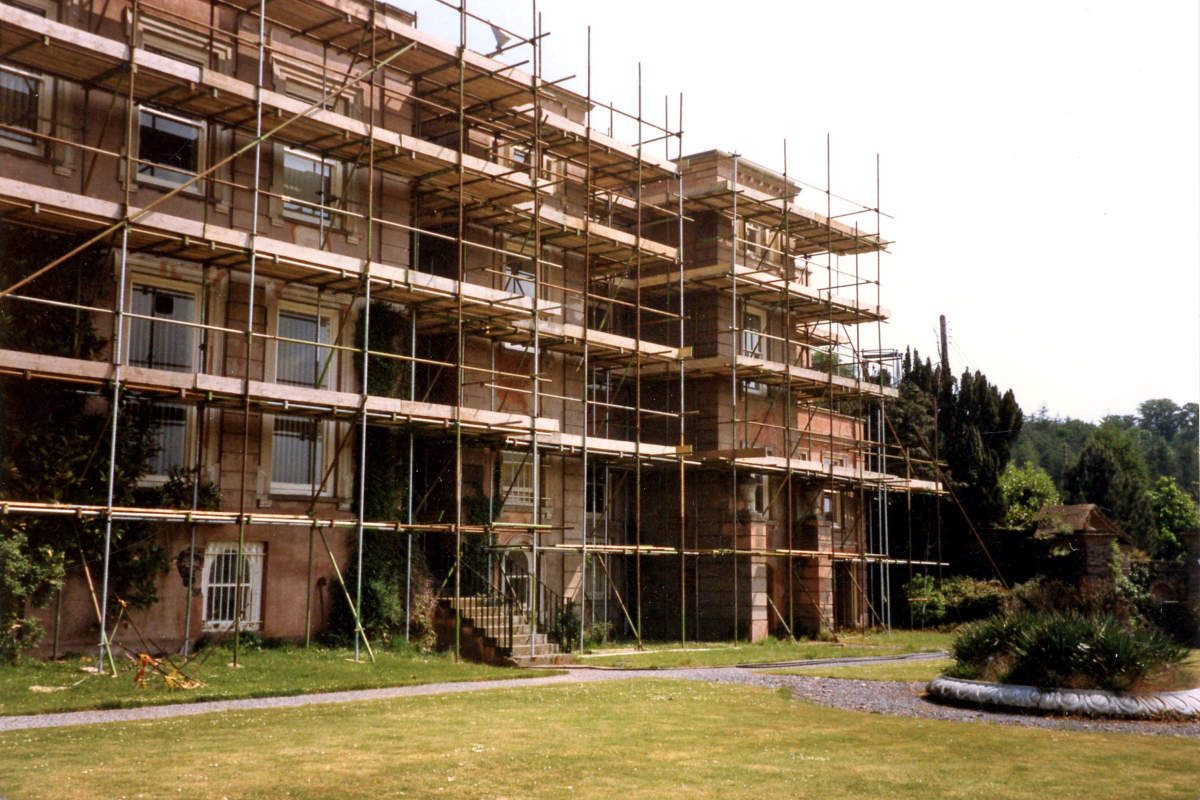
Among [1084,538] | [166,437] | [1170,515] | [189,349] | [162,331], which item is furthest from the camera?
[1170,515]

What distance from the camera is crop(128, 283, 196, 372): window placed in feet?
73.4

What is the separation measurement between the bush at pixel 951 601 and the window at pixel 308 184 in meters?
24.2

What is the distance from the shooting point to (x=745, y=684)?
2142 cm

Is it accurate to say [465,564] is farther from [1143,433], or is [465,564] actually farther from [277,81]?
[1143,433]

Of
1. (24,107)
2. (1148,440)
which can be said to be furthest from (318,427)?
(1148,440)

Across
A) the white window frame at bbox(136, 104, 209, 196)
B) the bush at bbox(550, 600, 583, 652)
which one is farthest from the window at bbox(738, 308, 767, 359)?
the white window frame at bbox(136, 104, 209, 196)

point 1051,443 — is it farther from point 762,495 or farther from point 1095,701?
point 1095,701

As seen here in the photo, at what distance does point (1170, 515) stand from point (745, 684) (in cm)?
4726

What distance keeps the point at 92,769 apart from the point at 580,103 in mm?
24634

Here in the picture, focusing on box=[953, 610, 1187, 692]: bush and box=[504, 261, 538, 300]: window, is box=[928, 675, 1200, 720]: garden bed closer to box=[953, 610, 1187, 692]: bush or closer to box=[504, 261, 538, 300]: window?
box=[953, 610, 1187, 692]: bush

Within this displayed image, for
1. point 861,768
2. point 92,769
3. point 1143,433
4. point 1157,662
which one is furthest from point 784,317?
point 1143,433

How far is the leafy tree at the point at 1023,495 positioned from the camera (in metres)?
44.5

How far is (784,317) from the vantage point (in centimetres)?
3862

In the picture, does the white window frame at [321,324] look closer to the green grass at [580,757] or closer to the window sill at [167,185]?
the window sill at [167,185]
